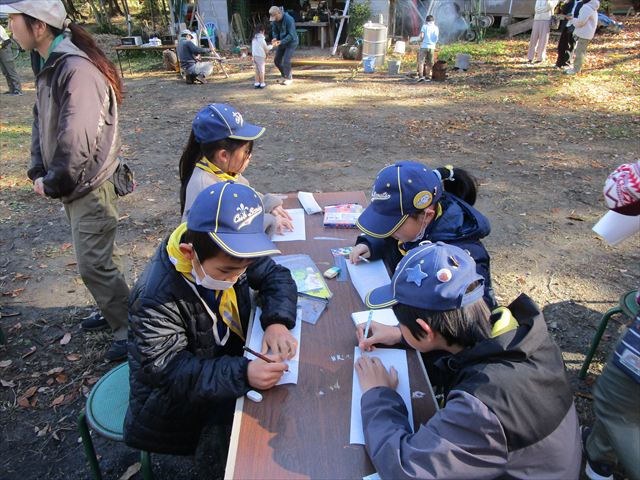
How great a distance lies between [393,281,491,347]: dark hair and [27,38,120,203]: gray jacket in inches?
82.2

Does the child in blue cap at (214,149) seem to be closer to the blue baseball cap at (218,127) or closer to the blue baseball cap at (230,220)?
the blue baseball cap at (218,127)

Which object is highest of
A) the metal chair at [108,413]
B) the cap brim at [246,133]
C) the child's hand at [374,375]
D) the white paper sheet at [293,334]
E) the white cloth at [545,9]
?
the white cloth at [545,9]

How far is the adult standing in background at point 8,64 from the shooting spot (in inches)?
387

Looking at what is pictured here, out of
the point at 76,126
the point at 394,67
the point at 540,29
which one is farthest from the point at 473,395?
the point at 540,29

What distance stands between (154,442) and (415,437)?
3.68ft

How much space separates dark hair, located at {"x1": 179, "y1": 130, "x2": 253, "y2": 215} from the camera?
246cm

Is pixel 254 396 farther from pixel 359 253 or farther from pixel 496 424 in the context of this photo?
pixel 359 253

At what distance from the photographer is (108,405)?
2.02 metres

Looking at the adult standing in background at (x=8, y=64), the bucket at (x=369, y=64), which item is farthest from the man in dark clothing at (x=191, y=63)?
the bucket at (x=369, y=64)

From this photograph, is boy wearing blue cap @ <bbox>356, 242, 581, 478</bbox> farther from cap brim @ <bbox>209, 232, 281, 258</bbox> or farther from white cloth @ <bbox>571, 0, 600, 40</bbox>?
white cloth @ <bbox>571, 0, 600, 40</bbox>

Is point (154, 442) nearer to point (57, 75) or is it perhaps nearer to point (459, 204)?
point (459, 204)

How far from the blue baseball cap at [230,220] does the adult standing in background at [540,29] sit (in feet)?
42.0

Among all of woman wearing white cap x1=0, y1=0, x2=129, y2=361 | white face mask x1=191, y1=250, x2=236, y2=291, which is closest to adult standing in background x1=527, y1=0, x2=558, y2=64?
woman wearing white cap x1=0, y1=0, x2=129, y2=361

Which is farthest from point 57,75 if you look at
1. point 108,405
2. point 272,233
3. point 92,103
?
point 108,405
